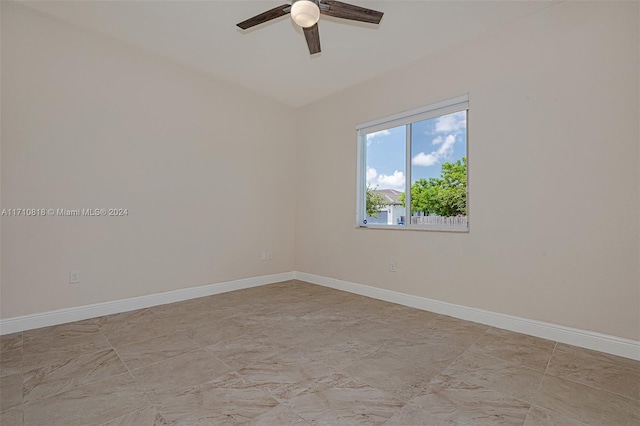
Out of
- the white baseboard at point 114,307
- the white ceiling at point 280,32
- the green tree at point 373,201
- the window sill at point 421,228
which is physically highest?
the white ceiling at point 280,32

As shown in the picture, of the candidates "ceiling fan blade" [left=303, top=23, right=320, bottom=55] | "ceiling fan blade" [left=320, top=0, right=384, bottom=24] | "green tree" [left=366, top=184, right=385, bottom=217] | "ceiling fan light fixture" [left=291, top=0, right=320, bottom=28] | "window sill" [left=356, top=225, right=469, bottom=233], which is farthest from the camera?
"green tree" [left=366, top=184, right=385, bottom=217]

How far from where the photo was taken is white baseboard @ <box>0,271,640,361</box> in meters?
2.27

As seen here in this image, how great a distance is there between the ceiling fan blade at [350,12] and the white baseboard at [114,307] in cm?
323

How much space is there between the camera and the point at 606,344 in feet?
7.36

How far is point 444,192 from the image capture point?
129 inches

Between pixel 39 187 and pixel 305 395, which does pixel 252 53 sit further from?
pixel 305 395

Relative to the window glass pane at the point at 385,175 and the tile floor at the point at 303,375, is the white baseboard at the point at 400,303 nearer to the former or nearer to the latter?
the tile floor at the point at 303,375

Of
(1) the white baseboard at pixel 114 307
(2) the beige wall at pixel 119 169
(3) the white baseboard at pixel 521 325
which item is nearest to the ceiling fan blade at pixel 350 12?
(2) the beige wall at pixel 119 169

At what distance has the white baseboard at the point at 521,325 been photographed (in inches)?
86.7

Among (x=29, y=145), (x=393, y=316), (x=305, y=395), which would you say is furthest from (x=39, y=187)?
(x=393, y=316)

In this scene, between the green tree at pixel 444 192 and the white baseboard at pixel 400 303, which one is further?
the green tree at pixel 444 192

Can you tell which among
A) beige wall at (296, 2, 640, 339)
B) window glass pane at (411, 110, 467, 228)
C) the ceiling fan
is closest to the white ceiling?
beige wall at (296, 2, 640, 339)

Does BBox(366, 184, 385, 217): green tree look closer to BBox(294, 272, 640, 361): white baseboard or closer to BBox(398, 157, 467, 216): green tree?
BBox(398, 157, 467, 216): green tree

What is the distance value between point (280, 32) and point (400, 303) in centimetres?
311
